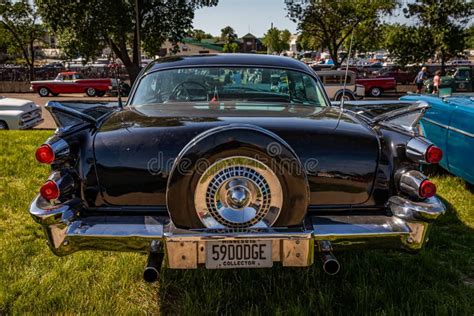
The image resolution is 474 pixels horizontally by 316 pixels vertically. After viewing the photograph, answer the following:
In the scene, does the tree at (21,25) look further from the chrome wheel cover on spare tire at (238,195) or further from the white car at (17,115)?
the chrome wheel cover on spare tire at (238,195)

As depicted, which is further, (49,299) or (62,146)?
(49,299)

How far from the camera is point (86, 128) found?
9.39ft

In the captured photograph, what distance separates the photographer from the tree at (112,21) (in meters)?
20.2

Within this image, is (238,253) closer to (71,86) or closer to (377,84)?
(377,84)

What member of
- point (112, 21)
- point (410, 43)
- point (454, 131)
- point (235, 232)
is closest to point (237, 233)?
point (235, 232)

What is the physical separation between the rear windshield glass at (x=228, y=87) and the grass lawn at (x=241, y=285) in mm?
1357

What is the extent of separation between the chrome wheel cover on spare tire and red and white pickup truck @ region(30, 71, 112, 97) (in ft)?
78.5

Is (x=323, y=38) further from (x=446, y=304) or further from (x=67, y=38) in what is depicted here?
(x=446, y=304)

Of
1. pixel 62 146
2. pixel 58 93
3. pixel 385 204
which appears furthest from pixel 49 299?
pixel 58 93

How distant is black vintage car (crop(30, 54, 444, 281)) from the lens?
240 cm

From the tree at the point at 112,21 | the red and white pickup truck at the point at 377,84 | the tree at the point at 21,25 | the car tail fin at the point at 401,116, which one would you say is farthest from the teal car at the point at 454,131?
the tree at the point at 21,25

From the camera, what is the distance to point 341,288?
10.00ft

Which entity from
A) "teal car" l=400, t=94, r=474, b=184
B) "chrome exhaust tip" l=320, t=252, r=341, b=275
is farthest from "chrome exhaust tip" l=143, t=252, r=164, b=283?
"teal car" l=400, t=94, r=474, b=184

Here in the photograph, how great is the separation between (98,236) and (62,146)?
583 mm
